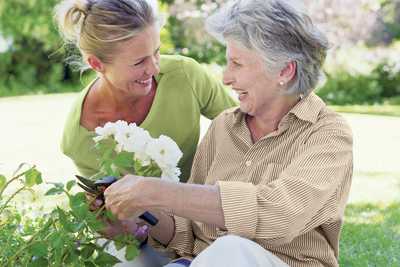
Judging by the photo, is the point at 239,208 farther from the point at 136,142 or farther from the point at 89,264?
the point at 89,264

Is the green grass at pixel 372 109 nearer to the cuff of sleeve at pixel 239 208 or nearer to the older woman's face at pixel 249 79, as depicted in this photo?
the older woman's face at pixel 249 79

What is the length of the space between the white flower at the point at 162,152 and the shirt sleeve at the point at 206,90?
32.7 inches

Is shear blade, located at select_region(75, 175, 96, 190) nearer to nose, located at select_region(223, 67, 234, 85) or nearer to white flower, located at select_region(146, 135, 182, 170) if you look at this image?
white flower, located at select_region(146, 135, 182, 170)

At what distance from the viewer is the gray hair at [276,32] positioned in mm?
2830

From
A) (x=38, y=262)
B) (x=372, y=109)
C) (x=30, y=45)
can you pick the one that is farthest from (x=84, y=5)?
(x=30, y=45)

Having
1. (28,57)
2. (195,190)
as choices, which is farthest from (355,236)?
(28,57)

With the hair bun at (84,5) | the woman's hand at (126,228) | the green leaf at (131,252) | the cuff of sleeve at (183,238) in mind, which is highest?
the hair bun at (84,5)

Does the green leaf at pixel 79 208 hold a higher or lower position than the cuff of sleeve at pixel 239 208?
lower

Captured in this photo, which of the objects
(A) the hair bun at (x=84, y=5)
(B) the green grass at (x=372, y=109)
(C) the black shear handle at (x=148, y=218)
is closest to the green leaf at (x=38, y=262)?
(C) the black shear handle at (x=148, y=218)

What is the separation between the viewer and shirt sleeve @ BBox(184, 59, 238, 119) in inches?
139

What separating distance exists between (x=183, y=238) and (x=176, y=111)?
1.87ft

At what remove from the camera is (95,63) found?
11.5 ft

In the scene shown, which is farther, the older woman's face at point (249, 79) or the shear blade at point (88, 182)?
the older woman's face at point (249, 79)

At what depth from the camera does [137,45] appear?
3.34 metres
